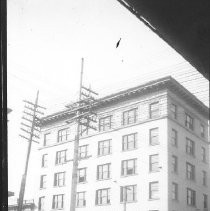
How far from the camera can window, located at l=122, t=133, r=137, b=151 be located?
39688 mm

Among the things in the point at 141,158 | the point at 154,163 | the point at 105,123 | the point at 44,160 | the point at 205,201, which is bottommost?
the point at 205,201

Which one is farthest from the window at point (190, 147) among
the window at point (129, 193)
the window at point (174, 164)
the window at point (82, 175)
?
Answer: the window at point (82, 175)

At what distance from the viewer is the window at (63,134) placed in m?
47.9

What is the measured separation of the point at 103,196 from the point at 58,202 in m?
7.51

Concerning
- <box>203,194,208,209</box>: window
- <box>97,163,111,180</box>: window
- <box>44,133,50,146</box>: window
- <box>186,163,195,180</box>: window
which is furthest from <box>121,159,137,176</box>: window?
<box>44,133,50,146</box>: window

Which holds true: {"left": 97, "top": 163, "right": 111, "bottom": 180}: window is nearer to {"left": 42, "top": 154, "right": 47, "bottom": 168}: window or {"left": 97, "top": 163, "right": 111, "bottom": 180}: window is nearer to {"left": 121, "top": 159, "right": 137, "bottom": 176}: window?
{"left": 121, "top": 159, "right": 137, "bottom": 176}: window

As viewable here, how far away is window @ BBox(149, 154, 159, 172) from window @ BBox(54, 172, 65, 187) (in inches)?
536

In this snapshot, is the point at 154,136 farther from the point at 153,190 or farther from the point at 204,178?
the point at 204,178

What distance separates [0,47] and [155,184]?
36.3 meters

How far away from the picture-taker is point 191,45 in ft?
14.2

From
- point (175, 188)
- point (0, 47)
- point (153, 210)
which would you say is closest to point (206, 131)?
point (175, 188)

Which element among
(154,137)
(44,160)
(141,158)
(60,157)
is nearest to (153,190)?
(141,158)

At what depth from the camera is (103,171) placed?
134 feet

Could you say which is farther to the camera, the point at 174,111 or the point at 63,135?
the point at 63,135
